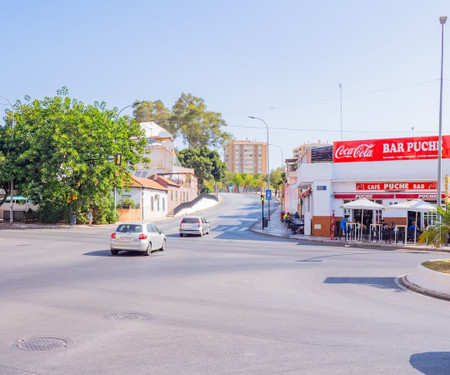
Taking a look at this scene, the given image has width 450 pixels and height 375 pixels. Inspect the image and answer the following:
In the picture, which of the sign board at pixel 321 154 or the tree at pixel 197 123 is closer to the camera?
the sign board at pixel 321 154

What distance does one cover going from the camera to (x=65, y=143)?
129 feet

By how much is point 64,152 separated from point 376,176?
25951 millimetres

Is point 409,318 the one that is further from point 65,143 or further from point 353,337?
point 65,143

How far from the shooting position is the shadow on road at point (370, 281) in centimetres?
1299

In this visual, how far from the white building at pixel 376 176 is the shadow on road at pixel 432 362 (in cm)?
2564

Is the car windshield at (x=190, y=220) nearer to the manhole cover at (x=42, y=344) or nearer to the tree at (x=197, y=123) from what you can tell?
the manhole cover at (x=42, y=344)

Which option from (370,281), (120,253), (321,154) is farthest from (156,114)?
(370,281)

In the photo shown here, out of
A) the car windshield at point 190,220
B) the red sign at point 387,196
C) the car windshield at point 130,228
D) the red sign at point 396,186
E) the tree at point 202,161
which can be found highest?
the tree at point 202,161

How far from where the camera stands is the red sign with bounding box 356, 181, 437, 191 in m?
31.0

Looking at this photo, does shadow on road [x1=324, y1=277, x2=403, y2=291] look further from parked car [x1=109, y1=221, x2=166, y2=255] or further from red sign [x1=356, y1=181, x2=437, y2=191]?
red sign [x1=356, y1=181, x2=437, y2=191]

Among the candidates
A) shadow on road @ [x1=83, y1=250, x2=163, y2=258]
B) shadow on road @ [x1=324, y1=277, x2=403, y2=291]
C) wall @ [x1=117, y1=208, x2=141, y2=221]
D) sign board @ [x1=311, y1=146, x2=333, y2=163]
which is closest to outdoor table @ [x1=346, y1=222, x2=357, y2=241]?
shadow on road @ [x1=83, y1=250, x2=163, y2=258]

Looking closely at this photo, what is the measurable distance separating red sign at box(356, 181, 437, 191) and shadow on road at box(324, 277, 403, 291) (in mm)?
18508

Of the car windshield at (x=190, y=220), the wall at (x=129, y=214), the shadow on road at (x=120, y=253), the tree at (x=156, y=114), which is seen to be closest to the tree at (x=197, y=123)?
the tree at (x=156, y=114)

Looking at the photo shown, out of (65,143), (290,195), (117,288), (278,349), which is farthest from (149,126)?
(278,349)
